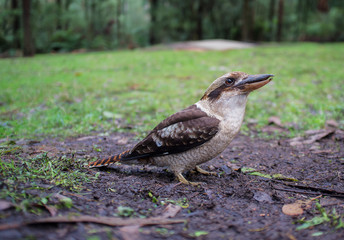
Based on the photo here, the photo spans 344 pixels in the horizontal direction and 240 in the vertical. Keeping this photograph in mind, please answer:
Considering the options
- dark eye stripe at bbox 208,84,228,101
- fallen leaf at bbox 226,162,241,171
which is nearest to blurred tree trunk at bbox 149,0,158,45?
fallen leaf at bbox 226,162,241,171

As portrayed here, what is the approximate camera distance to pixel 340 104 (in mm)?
6504

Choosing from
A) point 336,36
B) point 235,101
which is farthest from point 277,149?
point 336,36

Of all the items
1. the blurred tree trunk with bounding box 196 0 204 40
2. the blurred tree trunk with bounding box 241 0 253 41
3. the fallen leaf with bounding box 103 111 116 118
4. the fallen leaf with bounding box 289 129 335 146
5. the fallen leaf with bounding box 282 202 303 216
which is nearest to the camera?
the fallen leaf with bounding box 282 202 303 216

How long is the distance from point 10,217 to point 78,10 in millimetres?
31016

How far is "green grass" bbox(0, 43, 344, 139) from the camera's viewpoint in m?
5.61

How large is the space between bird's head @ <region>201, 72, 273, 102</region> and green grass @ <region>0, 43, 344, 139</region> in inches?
84.0

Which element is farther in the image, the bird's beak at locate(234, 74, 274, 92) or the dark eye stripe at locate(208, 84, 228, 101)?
the dark eye stripe at locate(208, 84, 228, 101)

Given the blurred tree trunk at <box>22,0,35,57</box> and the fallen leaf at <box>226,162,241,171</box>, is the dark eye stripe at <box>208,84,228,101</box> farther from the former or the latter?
the blurred tree trunk at <box>22,0,35,57</box>

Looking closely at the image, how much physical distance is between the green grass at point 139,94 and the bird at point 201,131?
184 cm

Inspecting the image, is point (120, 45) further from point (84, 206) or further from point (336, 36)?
point (84, 206)

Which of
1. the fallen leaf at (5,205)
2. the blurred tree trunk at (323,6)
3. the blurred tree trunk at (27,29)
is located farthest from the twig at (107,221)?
the blurred tree trunk at (323,6)

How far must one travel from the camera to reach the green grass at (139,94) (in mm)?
5613

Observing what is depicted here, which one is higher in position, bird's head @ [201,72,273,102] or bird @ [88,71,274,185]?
bird's head @ [201,72,273,102]

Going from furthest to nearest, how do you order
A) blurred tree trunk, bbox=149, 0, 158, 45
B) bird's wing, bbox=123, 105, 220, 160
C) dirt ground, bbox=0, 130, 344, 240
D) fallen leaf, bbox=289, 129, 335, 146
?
blurred tree trunk, bbox=149, 0, 158, 45, fallen leaf, bbox=289, 129, 335, 146, bird's wing, bbox=123, 105, 220, 160, dirt ground, bbox=0, 130, 344, 240
